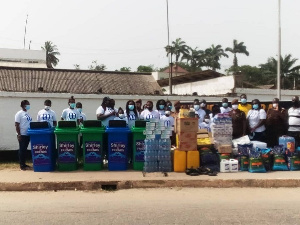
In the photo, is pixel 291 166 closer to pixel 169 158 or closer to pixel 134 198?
pixel 169 158

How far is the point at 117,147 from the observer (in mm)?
8742

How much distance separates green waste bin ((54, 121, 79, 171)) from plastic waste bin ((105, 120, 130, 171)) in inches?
30.9

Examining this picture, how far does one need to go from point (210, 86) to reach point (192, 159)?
19594 millimetres

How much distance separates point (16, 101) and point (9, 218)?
6.65m

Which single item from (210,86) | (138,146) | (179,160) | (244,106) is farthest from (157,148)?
(210,86)

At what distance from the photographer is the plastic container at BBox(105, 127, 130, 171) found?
8.70 meters

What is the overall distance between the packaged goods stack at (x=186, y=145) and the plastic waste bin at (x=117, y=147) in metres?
1.21

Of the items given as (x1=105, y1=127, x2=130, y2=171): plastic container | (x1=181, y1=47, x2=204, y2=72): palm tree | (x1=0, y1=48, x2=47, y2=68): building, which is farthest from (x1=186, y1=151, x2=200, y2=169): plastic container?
(x1=181, y1=47, x2=204, y2=72): palm tree

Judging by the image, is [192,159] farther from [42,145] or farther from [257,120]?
[42,145]

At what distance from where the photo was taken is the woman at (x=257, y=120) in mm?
10141

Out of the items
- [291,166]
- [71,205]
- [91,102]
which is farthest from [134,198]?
[91,102]

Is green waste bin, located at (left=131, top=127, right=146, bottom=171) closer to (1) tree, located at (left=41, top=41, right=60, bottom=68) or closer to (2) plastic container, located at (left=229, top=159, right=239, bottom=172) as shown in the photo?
(2) plastic container, located at (left=229, top=159, right=239, bottom=172)

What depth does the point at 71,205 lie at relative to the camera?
6.45 meters

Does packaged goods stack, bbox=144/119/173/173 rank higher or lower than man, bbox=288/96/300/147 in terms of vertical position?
lower
